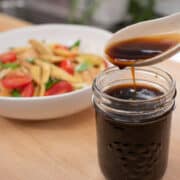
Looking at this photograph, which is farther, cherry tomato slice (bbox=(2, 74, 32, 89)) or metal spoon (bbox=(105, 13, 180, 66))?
cherry tomato slice (bbox=(2, 74, 32, 89))

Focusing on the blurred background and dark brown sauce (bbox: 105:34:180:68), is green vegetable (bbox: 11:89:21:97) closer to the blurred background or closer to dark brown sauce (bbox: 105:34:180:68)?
dark brown sauce (bbox: 105:34:180:68)

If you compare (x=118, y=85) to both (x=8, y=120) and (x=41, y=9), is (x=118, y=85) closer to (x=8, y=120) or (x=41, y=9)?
(x=8, y=120)

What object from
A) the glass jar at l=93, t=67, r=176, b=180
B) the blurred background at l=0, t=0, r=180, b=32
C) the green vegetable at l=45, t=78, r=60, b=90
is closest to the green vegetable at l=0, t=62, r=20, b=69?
the green vegetable at l=45, t=78, r=60, b=90

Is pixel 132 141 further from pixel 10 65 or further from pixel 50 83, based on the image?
pixel 10 65

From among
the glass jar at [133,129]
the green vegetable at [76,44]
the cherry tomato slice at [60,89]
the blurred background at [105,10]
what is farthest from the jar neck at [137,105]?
the blurred background at [105,10]

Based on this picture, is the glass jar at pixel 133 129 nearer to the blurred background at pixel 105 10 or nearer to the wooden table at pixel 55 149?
the wooden table at pixel 55 149

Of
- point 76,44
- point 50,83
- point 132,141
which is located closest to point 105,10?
point 76,44
